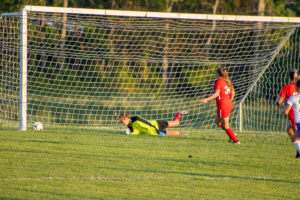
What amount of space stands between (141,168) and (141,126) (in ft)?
12.5

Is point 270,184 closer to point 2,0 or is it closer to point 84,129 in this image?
point 84,129

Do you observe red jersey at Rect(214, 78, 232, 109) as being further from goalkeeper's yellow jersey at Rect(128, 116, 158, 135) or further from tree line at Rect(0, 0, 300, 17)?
tree line at Rect(0, 0, 300, 17)

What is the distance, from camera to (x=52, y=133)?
1069 cm

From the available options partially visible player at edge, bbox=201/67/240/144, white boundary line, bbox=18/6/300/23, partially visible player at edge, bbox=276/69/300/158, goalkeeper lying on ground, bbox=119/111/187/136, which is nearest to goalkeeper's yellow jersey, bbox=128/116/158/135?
goalkeeper lying on ground, bbox=119/111/187/136

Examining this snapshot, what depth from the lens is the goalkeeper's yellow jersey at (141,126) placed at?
410 inches

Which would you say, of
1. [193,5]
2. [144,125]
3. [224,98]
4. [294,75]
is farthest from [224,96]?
[193,5]

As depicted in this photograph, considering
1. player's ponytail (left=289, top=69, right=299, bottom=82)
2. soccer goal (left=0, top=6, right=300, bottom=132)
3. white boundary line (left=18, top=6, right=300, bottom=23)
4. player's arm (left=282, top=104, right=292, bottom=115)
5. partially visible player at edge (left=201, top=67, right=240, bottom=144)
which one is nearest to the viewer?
player's arm (left=282, top=104, right=292, bottom=115)

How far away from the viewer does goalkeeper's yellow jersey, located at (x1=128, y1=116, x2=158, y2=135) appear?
10402mm

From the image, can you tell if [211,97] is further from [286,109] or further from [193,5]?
[193,5]

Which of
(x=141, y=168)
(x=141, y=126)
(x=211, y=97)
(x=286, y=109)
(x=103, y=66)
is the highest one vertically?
(x=103, y=66)

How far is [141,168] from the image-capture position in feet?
22.0

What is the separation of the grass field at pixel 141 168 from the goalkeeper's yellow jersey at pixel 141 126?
0.20 metres

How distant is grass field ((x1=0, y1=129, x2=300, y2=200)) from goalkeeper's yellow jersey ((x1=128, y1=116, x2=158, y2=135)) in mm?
199

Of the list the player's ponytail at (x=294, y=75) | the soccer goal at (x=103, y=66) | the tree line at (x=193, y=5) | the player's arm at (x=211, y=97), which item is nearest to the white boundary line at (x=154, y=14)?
the soccer goal at (x=103, y=66)
